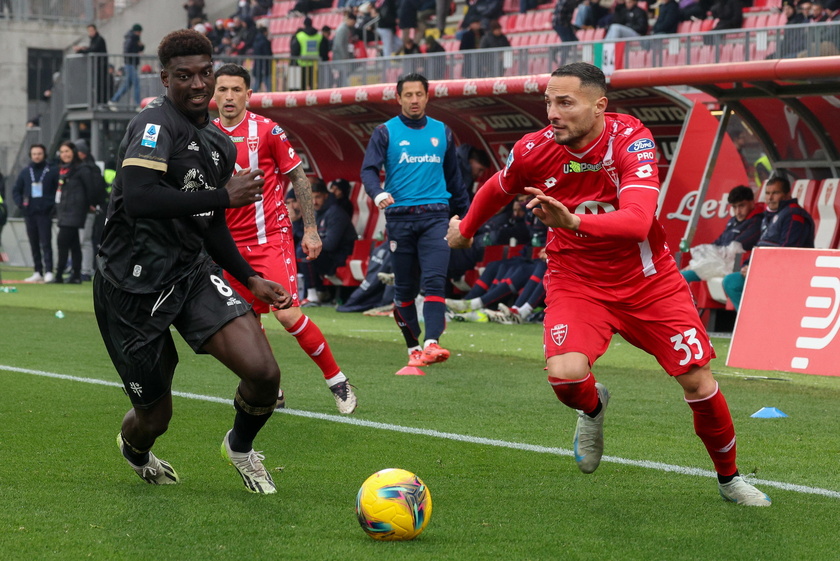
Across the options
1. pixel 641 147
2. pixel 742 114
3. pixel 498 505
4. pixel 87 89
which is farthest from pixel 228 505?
pixel 87 89

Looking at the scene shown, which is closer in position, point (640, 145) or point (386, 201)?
point (640, 145)

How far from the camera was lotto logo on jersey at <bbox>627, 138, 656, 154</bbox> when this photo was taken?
530 cm

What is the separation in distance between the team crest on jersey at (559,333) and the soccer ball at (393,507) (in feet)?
3.20

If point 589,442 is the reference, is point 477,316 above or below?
below

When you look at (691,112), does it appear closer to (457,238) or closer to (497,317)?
(497,317)

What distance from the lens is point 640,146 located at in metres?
5.32

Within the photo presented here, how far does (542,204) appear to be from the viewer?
4.80m

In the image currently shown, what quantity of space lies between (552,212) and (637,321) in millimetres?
873

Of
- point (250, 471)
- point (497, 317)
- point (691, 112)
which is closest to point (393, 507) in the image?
point (250, 471)

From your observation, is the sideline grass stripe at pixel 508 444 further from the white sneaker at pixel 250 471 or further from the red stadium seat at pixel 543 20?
the red stadium seat at pixel 543 20

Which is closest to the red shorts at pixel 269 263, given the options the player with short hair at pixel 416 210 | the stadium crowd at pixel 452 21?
the player with short hair at pixel 416 210

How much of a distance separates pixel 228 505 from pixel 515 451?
185 centimetres

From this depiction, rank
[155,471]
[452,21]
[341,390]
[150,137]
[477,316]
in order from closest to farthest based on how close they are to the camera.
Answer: [150,137], [155,471], [341,390], [477,316], [452,21]

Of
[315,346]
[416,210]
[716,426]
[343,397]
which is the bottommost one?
[343,397]
